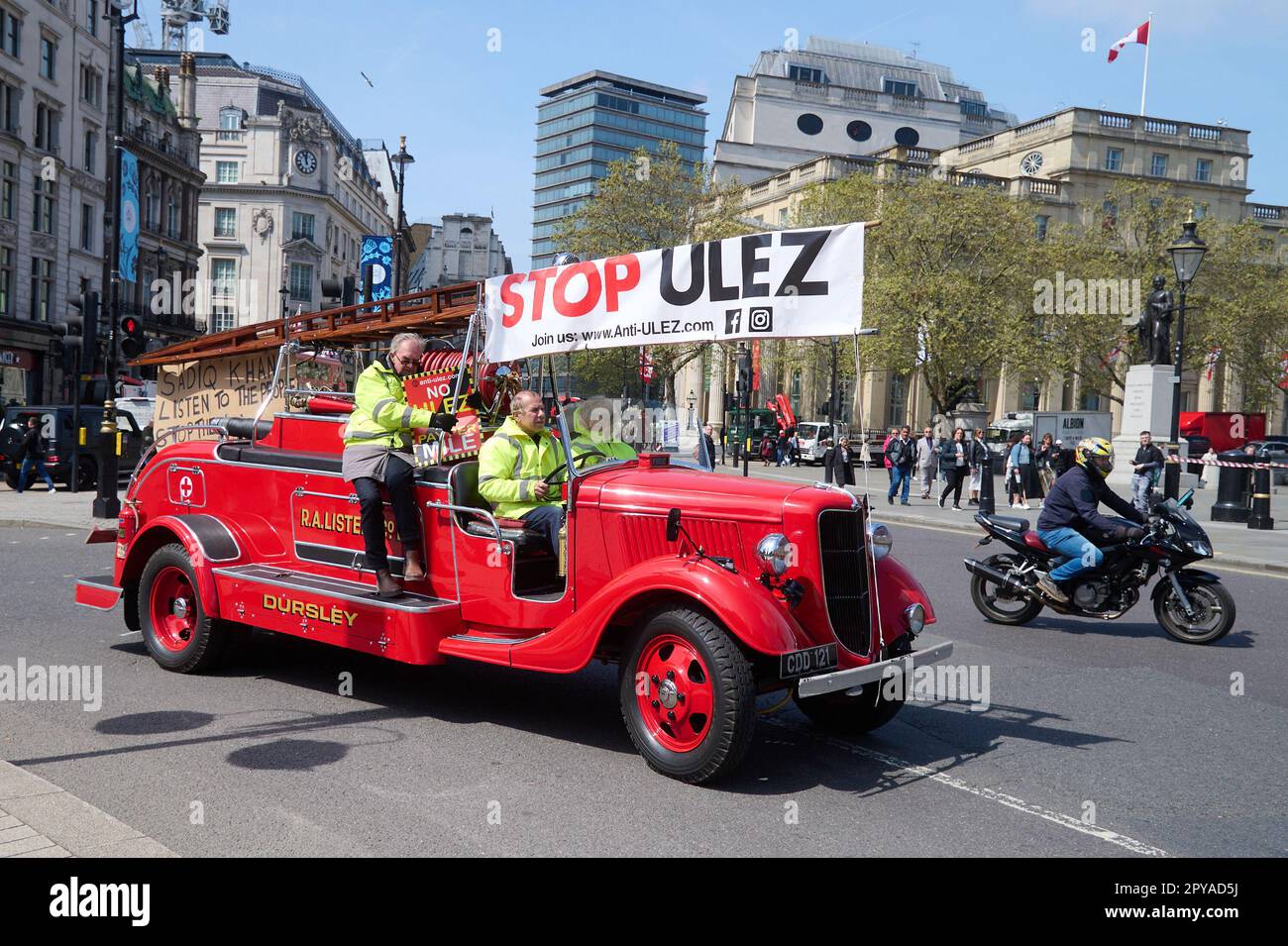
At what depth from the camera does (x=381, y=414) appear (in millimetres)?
6461

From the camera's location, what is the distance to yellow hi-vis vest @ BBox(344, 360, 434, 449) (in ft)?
21.2

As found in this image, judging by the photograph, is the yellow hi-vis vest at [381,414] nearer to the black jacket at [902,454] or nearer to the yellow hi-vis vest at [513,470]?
the yellow hi-vis vest at [513,470]

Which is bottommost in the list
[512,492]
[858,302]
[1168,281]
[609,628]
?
[609,628]

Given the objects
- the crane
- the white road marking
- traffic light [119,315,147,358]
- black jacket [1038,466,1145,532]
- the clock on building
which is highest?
the crane

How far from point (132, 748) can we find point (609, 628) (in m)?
2.43

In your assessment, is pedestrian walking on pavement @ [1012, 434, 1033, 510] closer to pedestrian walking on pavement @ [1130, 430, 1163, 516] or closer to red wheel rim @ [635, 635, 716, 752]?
pedestrian walking on pavement @ [1130, 430, 1163, 516]

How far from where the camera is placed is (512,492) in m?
6.28

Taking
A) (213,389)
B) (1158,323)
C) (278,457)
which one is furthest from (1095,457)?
(1158,323)

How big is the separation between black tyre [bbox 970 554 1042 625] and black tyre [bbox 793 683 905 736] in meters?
4.20

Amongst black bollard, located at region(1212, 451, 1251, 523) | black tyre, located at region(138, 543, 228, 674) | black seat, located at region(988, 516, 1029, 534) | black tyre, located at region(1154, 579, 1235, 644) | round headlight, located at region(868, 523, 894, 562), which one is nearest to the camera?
round headlight, located at region(868, 523, 894, 562)

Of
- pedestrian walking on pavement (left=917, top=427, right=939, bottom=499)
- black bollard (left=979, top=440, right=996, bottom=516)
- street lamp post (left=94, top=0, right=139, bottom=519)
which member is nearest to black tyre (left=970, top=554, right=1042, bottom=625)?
street lamp post (left=94, top=0, right=139, bottom=519)

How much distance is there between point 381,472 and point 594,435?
124 centimetres

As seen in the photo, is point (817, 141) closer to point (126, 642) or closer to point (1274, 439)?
point (1274, 439)

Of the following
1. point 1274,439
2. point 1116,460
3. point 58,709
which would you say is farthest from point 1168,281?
point 58,709
